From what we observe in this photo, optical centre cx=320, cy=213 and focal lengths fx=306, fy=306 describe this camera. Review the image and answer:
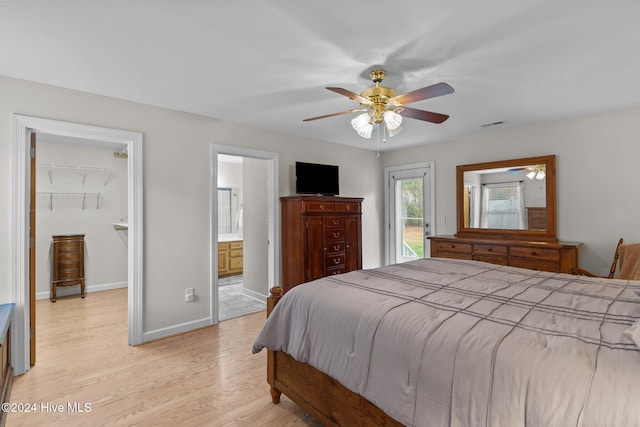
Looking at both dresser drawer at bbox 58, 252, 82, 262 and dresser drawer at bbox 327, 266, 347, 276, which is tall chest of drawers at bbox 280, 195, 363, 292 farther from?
dresser drawer at bbox 58, 252, 82, 262

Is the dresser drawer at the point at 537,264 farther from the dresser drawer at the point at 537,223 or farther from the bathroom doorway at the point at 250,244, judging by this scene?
the bathroom doorway at the point at 250,244

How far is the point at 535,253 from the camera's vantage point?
11.8 ft

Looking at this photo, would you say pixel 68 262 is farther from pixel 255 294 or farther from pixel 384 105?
pixel 384 105

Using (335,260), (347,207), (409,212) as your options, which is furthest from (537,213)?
(335,260)

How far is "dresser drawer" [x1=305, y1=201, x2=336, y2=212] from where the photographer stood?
13.1 feet

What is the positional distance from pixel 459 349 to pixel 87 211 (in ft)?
19.3

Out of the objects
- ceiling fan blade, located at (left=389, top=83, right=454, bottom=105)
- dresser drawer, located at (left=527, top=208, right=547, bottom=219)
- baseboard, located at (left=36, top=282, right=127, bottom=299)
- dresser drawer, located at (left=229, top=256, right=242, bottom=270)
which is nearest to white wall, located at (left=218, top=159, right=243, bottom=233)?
dresser drawer, located at (left=229, top=256, right=242, bottom=270)

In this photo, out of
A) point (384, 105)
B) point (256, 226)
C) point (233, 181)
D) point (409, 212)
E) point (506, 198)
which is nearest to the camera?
point (384, 105)

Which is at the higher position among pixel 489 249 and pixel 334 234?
pixel 334 234

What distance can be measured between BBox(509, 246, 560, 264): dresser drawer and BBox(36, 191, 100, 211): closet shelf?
6.33 meters

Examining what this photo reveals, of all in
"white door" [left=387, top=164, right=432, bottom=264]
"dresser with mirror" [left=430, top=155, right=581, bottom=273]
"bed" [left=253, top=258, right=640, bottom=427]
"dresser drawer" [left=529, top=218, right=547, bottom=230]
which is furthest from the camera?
"white door" [left=387, top=164, right=432, bottom=264]

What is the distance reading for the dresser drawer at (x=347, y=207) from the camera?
435 cm

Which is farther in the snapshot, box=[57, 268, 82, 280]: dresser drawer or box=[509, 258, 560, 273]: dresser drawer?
box=[57, 268, 82, 280]: dresser drawer

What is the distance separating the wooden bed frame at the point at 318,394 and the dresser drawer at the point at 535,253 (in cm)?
310
